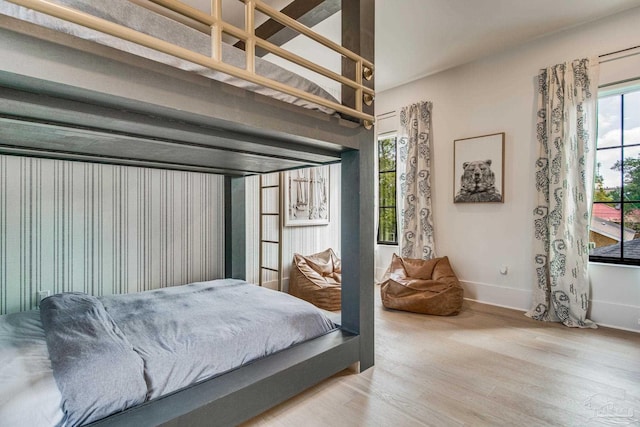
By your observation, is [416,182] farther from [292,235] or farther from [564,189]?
[292,235]

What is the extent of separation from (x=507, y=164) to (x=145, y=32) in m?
3.62

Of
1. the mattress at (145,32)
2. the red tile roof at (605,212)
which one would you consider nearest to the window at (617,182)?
the red tile roof at (605,212)

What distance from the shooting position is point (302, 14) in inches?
97.3

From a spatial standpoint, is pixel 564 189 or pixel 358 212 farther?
pixel 564 189

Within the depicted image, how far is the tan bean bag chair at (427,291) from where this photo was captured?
3.21 meters

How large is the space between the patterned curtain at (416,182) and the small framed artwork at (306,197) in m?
1.10

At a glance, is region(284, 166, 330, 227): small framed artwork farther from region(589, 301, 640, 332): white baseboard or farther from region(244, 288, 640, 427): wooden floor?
region(589, 301, 640, 332): white baseboard

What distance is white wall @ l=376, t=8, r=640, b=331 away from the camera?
2.88 metres

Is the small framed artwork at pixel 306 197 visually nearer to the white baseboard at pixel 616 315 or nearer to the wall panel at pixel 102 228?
the wall panel at pixel 102 228

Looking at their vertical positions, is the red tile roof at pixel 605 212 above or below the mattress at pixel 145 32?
below

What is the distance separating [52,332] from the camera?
152cm

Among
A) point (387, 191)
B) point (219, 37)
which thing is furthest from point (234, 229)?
point (387, 191)

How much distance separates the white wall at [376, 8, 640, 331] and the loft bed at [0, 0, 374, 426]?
223 centimetres

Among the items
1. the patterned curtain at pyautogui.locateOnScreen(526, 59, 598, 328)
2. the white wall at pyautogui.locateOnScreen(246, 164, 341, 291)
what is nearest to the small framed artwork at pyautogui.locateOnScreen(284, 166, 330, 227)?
the white wall at pyautogui.locateOnScreen(246, 164, 341, 291)
